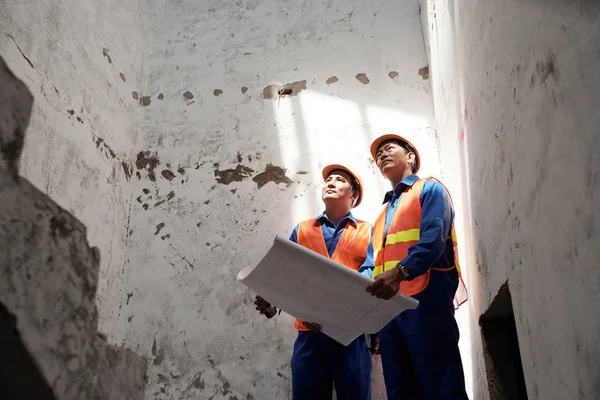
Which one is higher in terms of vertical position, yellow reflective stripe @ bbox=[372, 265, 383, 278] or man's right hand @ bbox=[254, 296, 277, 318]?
yellow reflective stripe @ bbox=[372, 265, 383, 278]

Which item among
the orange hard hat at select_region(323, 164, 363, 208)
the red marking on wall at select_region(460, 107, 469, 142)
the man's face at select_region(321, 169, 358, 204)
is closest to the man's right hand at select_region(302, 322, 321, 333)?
the man's face at select_region(321, 169, 358, 204)

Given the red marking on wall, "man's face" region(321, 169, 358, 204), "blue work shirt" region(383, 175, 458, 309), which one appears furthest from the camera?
"man's face" region(321, 169, 358, 204)

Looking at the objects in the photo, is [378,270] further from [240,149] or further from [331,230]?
[240,149]

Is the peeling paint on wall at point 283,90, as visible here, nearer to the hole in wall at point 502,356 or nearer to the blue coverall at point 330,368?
the blue coverall at point 330,368

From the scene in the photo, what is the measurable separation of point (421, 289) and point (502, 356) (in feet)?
1.28

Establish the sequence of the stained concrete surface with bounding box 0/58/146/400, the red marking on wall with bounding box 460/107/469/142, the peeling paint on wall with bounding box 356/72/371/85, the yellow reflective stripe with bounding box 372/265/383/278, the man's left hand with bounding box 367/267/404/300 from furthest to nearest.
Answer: the peeling paint on wall with bounding box 356/72/371/85, the stained concrete surface with bounding box 0/58/146/400, the yellow reflective stripe with bounding box 372/265/383/278, the red marking on wall with bounding box 460/107/469/142, the man's left hand with bounding box 367/267/404/300

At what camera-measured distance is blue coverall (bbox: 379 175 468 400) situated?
7.06ft

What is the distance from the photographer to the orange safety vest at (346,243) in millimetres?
2955

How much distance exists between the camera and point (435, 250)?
7.25 ft

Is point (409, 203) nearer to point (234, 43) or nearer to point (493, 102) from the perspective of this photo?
point (493, 102)

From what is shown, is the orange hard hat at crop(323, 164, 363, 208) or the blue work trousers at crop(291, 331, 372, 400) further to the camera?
the orange hard hat at crop(323, 164, 363, 208)

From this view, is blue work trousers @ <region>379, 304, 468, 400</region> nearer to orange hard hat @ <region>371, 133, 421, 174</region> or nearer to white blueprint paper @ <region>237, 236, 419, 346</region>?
white blueprint paper @ <region>237, 236, 419, 346</region>

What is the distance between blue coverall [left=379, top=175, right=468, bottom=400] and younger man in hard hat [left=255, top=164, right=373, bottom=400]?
0.37m

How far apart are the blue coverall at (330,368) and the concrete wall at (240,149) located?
19.6 inches
